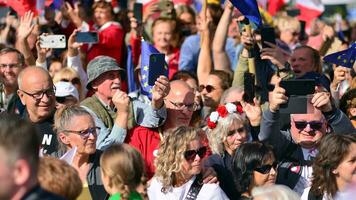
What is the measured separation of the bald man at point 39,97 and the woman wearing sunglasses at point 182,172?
149 centimetres

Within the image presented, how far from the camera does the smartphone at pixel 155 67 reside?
877 cm

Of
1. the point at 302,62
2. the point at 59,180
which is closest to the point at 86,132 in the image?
the point at 59,180

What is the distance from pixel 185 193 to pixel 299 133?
4.67 feet

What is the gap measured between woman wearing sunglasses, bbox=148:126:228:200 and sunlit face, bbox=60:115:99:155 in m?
0.54

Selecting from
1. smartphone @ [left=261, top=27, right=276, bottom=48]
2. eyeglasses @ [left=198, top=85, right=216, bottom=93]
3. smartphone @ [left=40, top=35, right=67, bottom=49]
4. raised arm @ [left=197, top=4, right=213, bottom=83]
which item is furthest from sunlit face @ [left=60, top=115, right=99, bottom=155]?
raised arm @ [left=197, top=4, right=213, bottom=83]

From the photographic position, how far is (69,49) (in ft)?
35.9

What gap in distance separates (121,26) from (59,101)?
10.7 feet

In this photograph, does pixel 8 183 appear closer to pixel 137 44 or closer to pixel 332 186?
pixel 332 186

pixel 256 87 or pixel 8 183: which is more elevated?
pixel 8 183

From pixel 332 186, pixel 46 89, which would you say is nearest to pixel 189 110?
pixel 46 89

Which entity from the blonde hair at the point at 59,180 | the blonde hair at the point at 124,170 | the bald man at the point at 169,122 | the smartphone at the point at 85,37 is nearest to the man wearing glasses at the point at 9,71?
the smartphone at the point at 85,37

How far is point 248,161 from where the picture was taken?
304 inches

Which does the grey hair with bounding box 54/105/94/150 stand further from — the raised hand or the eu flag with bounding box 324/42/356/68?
the eu flag with bounding box 324/42/356/68

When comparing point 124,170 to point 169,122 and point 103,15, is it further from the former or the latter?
point 103,15
